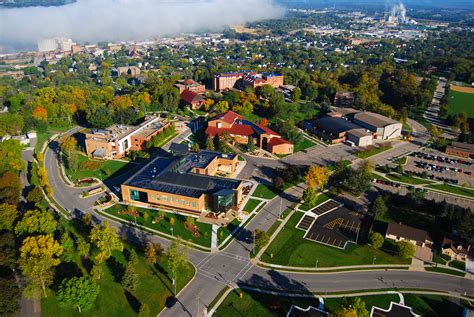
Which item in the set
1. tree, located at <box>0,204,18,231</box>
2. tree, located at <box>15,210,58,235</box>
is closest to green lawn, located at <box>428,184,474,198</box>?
Answer: tree, located at <box>15,210,58,235</box>

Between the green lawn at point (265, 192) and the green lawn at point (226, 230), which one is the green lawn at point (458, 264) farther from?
the green lawn at point (226, 230)

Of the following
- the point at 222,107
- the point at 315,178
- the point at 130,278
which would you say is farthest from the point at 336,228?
the point at 222,107

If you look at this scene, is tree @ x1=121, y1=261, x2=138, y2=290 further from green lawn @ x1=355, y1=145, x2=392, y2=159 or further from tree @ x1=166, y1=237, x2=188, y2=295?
green lawn @ x1=355, y1=145, x2=392, y2=159

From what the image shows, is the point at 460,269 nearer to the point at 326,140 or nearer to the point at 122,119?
the point at 326,140

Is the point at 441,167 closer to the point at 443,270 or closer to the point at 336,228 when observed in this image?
the point at 336,228

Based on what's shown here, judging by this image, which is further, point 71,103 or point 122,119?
point 71,103

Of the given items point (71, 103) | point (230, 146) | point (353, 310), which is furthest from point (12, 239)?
point (71, 103)
